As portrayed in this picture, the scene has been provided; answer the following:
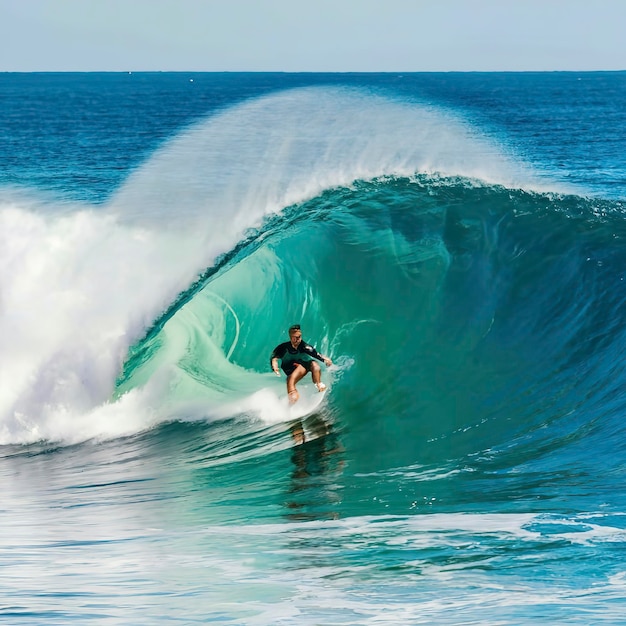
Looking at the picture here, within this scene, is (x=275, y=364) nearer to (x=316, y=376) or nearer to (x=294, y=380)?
(x=294, y=380)

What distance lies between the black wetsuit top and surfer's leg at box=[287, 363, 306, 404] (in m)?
0.04

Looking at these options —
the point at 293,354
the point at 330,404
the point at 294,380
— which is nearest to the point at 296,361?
the point at 293,354

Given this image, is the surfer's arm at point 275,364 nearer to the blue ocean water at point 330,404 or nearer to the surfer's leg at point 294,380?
the surfer's leg at point 294,380

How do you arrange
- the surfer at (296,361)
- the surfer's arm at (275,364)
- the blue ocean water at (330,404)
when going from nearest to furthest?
the blue ocean water at (330,404), the surfer's arm at (275,364), the surfer at (296,361)

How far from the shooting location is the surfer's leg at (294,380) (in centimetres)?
980

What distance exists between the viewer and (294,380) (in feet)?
32.2

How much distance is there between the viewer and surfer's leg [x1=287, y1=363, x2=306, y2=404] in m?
9.80

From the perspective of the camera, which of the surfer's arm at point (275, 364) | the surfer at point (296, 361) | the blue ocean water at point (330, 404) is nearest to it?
the blue ocean water at point (330, 404)

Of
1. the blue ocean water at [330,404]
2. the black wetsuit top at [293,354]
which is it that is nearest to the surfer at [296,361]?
the black wetsuit top at [293,354]

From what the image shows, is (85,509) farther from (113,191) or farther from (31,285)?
(113,191)

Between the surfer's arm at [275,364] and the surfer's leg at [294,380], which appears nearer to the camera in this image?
the surfer's arm at [275,364]

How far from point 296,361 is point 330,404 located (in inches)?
30.0

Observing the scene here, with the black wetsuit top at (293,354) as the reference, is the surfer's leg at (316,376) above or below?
below

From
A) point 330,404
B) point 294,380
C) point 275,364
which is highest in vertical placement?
point 275,364
